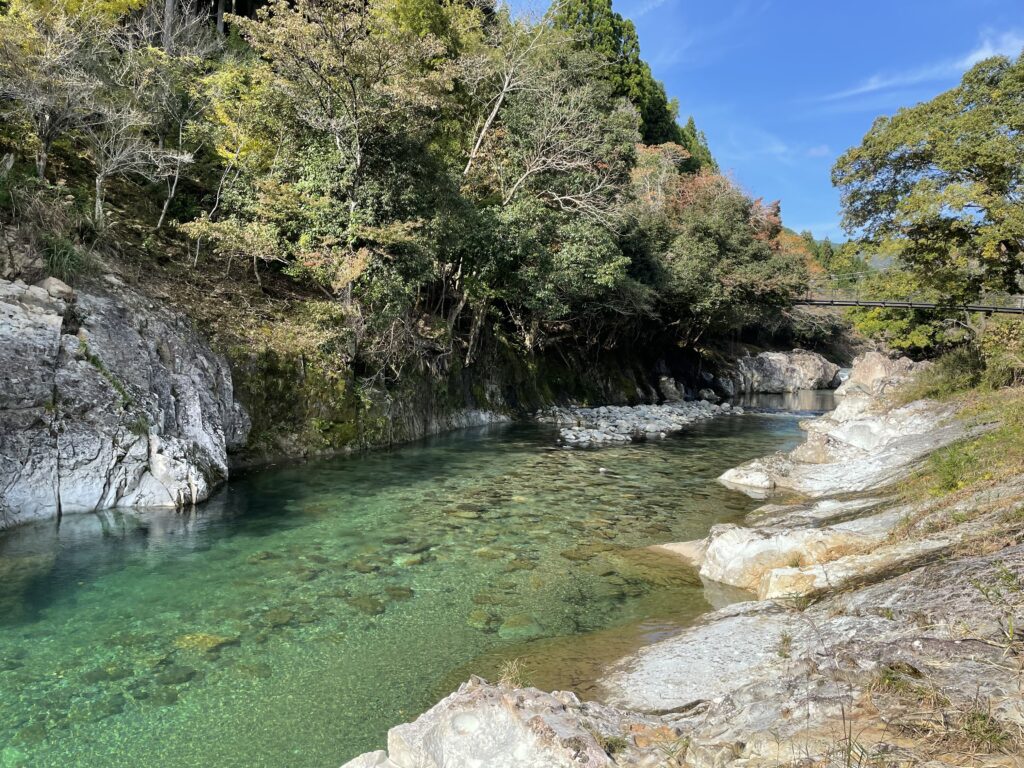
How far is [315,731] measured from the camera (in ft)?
16.5

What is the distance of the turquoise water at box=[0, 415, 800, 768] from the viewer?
5066 mm

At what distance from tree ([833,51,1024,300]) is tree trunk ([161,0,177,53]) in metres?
24.6

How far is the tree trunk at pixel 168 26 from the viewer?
2333 cm

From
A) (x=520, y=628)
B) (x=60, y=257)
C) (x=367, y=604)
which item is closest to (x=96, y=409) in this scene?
(x=60, y=257)

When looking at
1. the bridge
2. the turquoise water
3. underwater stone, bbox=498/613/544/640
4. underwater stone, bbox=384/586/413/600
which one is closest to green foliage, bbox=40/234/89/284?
the turquoise water

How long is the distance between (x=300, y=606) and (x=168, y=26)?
25635 millimetres

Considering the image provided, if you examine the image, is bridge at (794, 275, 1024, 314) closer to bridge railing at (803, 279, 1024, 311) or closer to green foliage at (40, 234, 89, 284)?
bridge railing at (803, 279, 1024, 311)

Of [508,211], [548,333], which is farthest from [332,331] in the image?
[548,333]

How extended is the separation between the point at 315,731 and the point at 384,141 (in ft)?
50.6

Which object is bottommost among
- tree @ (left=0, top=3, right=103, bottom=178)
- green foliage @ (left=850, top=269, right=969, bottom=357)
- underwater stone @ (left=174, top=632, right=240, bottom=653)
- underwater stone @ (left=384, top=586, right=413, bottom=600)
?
underwater stone @ (left=384, top=586, right=413, bottom=600)

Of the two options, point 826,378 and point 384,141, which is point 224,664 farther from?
point 826,378

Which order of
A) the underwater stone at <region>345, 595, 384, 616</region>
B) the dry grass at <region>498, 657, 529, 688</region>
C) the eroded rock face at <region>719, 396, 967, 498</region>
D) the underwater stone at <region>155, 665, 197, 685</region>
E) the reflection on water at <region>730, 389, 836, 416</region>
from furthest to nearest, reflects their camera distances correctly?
the reflection on water at <region>730, 389, 836, 416</region>, the eroded rock face at <region>719, 396, 967, 498</region>, the underwater stone at <region>345, 595, 384, 616</region>, the underwater stone at <region>155, 665, 197, 685</region>, the dry grass at <region>498, 657, 529, 688</region>

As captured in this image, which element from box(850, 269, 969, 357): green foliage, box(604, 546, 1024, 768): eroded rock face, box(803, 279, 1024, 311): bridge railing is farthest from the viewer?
box(850, 269, 969, 357): green foliage

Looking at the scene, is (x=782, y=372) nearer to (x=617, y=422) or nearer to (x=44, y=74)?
(x=617, y=422)
